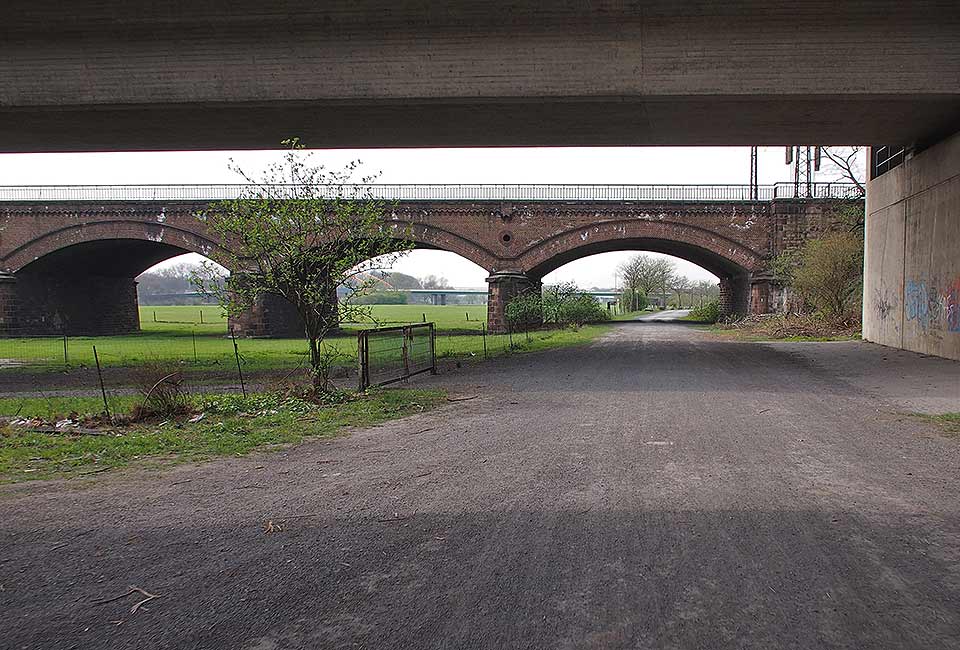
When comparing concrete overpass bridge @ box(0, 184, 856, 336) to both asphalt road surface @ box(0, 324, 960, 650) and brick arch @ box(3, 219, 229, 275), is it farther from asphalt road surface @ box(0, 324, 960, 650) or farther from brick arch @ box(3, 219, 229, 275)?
asphalt road surface @ box(0, 324, 960, 650)

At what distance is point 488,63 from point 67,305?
30.7 metres

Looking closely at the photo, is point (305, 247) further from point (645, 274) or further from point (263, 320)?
point (645, 274)

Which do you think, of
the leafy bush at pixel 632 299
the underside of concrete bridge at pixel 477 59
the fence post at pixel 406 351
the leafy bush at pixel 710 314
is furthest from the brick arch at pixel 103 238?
the leafy bush at pixel 632 299

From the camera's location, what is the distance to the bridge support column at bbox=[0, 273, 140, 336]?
29097 mm

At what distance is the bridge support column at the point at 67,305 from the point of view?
95.5ft

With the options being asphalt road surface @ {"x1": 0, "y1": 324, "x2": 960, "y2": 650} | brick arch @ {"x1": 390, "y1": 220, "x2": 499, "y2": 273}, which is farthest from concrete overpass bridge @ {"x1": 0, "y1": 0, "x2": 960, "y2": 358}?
brick arch @ {"x1": 390, "y1": 220, "x2": 499, "y2": 273}

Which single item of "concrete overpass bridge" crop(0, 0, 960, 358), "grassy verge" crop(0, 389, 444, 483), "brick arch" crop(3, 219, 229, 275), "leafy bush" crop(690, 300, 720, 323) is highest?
"concrete overpass bridge" crop(0, 0, 960, 358)

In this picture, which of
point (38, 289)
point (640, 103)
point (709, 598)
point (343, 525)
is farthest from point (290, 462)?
point (38, 289)

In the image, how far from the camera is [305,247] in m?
9.12

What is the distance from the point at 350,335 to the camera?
103 feet

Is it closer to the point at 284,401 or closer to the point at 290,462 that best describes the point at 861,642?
the point at 290,462

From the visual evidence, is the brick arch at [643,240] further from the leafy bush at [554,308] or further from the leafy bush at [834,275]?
the leafy bush at [834,275]

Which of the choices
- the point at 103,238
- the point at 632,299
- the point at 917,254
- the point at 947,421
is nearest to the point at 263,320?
the point at 103,238

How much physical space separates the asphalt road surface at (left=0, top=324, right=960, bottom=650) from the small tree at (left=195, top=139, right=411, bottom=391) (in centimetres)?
285
